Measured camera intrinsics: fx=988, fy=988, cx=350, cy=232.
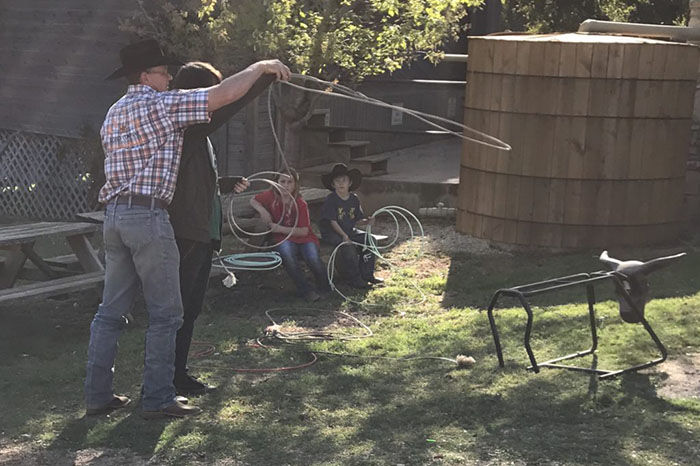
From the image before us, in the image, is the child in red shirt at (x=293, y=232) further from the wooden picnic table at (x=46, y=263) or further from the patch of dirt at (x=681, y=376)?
the patch of dirt at (x=681, y=376)

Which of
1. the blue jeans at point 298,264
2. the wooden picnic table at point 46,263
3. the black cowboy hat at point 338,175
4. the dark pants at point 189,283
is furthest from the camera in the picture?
the black cowboy hat at point 338,175

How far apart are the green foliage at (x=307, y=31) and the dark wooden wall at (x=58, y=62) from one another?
6.42 feet

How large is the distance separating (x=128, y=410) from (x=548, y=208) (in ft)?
18.4

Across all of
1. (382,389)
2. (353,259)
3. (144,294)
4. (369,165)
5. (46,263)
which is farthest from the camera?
(369,165)

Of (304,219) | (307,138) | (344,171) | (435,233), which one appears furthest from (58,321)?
(307,138)

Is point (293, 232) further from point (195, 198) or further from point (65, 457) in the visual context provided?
point (65, 457)

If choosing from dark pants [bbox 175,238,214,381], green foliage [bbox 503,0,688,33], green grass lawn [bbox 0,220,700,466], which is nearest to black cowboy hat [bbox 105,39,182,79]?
dark pants [bbox 175,238,214,381]

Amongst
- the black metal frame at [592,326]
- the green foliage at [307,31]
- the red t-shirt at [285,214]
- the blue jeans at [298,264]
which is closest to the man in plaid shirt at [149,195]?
the black metal frame at [592,326]

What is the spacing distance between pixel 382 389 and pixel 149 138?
1954 millimetres

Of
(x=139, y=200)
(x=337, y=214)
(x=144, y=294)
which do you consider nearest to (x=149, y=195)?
(x=139, y=200)

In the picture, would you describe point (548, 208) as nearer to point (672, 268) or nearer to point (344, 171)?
point (672, 268)

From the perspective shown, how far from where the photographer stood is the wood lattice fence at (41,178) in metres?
13.3

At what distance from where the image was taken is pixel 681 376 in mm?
5629

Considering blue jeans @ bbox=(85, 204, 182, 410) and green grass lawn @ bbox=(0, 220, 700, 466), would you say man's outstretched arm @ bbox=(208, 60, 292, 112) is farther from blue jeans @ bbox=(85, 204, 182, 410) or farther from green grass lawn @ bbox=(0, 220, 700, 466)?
green grass lawn @ bbox=(0, 220, 700, 466)
